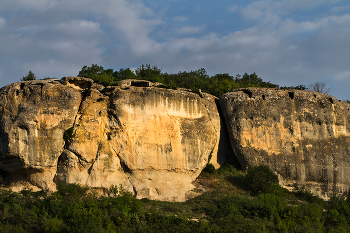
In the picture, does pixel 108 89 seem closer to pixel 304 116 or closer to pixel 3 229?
pixel 3 229

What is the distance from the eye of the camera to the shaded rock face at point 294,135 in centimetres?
2578

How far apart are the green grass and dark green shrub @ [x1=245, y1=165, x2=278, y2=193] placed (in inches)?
10.7

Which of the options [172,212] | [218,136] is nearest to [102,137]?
[172,212]

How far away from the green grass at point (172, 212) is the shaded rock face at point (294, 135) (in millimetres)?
1864

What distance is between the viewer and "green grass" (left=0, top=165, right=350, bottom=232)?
18750 millimetres

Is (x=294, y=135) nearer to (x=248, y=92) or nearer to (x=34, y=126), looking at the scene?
(x=248, y=92)

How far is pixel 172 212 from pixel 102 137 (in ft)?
19.8

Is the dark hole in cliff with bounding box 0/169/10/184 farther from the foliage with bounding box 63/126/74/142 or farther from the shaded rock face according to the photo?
the shaded rock face

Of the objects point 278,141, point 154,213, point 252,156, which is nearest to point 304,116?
point 278,141

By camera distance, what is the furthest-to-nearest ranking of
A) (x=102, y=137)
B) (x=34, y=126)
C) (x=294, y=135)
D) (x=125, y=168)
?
(x=294, y=135) < (x=125, y=168) < (x=102, y=137) < (x=34, y=126)

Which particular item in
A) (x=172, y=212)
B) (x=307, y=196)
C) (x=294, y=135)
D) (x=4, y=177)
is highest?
(x=294, y=135)

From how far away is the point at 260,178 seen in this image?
24328mm

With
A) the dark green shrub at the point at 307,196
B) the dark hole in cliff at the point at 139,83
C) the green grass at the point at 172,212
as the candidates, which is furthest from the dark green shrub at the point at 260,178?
the dark hole in cliff at the point at 139,83

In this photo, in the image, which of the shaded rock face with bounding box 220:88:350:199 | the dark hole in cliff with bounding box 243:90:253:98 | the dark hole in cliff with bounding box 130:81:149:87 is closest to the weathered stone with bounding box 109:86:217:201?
the dark hole in cliff with bounding box 130:81:149:87
